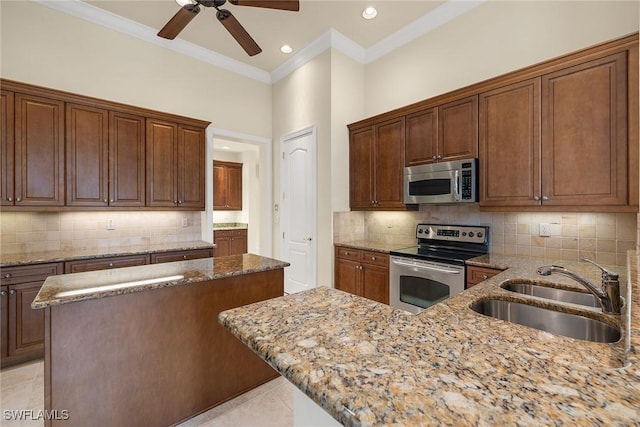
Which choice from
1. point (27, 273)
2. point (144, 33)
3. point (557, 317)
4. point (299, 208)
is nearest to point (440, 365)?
point (557, 317)

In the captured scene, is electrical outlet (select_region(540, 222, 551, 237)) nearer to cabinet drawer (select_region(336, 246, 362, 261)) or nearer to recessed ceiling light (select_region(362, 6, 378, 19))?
cabinet drawer (select_region(336, 246, 362, 261))

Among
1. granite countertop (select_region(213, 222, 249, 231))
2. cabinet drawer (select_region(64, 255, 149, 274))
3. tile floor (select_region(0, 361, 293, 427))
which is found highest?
granite countertop (select_region(213, 222, 249, 231))

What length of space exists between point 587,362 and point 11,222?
403 centimetres

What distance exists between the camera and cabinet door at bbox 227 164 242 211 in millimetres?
6625

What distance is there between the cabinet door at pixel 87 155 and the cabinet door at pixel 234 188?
3741 mm

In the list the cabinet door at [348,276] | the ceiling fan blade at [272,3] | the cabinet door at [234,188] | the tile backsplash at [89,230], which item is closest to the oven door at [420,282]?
the cabinet door at [348,276]

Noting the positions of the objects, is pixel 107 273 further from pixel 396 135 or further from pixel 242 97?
pixel 242 97

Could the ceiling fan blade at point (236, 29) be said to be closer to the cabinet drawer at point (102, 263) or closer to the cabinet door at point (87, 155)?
the cabinet door at point (87, 155)

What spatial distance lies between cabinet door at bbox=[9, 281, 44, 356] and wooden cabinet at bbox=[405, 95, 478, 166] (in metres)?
3.65

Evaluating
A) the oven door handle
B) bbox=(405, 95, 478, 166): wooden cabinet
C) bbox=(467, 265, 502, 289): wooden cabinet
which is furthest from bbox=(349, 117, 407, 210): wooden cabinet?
bbox=(467, 265, 502, 289): wooden cabinet

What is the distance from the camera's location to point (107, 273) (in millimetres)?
1738

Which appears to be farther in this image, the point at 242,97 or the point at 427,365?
the point at 242,97

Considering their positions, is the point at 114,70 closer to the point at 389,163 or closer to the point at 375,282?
the point at 389,163

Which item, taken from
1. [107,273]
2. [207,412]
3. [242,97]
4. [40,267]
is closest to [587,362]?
[207,412]
